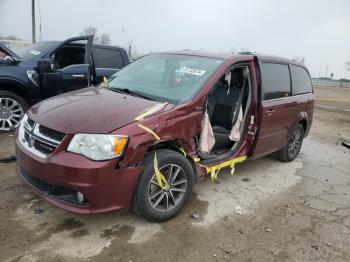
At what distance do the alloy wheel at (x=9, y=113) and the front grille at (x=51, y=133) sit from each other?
10.1 feet

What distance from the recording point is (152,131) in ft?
11.1

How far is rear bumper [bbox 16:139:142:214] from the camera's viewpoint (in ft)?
10.1

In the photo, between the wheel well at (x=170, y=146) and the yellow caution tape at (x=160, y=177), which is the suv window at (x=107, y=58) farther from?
the yellow caution tape at (x=160, y=177)

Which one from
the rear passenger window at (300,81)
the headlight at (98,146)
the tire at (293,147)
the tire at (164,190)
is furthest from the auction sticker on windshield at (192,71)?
the tire at (293,147)

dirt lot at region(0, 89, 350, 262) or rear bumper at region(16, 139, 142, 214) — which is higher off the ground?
rear bumper at region(16, 139, 142, 214)

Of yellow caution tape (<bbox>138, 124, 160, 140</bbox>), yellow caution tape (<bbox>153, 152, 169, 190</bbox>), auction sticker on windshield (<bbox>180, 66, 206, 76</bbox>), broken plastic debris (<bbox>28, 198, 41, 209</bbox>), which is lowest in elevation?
broken plastic debris (<bbox>28, 198, 41, 209</bbox>)

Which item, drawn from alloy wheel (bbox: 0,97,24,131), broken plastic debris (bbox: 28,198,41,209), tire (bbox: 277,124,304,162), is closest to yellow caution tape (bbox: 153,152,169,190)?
broken plastic debris (bbox: 28,198,41,209)

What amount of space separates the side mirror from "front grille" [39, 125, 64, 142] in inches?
113

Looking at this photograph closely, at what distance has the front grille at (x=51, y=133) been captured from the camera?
3263 mm

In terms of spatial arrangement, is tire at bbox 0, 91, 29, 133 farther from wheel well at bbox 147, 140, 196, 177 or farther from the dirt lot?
wheel well at bbox 147, 140, 196, 177

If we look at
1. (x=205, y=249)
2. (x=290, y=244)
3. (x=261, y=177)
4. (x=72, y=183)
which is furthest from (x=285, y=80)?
(x=72, y=183)

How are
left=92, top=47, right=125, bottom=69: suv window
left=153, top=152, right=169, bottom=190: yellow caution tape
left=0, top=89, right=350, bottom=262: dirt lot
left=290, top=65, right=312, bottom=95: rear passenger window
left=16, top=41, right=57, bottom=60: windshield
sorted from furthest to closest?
left=92, top=47, right=125, bottom=69: suv window
left=16, top=41, right=57, bottom=60: windshield
left=290, top=65, right=312, bottom=95: rear passenger window
left=153, top=152, right=169, bottom=190: yellow caution tape
left=0, top=89, right=350, bottom=262: dirt lot

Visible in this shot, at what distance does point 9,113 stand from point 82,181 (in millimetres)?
3850

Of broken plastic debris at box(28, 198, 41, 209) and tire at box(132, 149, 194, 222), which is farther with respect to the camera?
Answer: broken plastic debris at box(28, 198, 41, 209)
